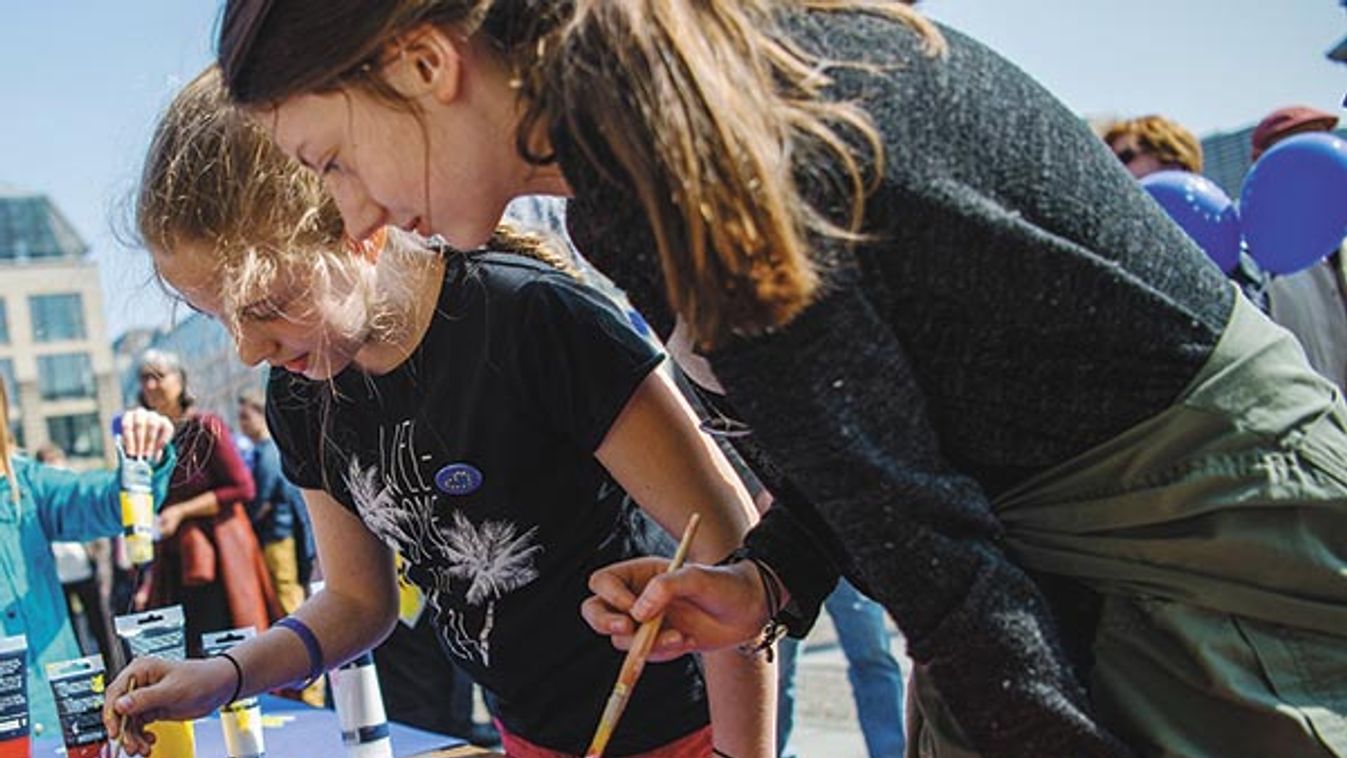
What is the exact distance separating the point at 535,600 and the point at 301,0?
757 millimetres

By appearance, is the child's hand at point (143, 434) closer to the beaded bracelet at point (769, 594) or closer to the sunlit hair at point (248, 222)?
the sunlit hair at point (248, 222)

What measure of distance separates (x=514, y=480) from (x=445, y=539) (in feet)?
0.35

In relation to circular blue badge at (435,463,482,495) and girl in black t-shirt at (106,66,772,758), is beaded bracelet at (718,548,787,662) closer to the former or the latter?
girl in black t-shirt at (106,66,772,758)

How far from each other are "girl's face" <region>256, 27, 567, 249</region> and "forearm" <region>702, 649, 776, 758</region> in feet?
1.81

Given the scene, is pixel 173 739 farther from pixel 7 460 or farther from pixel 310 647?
pixel 7 460

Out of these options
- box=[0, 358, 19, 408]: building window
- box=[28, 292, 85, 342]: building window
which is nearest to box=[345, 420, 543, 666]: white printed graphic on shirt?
box=[0, 358, 19, 408]: building window

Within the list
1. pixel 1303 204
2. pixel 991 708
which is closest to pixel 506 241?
pixel 991 708

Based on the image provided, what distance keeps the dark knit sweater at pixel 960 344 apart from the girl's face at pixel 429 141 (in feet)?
0.37

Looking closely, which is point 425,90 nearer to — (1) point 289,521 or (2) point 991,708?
(2) point 991,708

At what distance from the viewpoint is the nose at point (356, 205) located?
0.98m

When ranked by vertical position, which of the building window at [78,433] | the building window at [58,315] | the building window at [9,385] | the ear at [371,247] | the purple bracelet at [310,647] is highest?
the ear at [371,247]

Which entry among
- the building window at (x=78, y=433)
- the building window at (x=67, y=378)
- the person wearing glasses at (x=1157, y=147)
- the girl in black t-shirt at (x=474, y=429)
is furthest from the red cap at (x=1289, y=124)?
the building window at (x=67, y=378)

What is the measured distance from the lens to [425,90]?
2.88 ft

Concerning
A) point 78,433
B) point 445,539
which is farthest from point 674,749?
point 78,433
